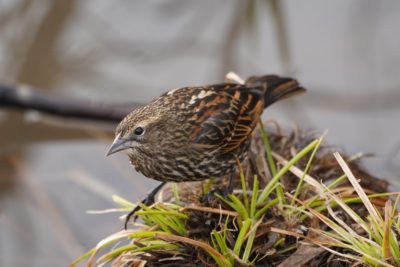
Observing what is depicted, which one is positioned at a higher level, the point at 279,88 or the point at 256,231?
the point at 279,88

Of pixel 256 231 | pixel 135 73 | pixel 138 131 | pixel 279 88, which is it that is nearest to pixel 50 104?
pixel 135 73

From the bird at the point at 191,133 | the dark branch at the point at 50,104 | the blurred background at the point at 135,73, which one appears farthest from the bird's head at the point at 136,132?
the dark branch at the point at 50,104

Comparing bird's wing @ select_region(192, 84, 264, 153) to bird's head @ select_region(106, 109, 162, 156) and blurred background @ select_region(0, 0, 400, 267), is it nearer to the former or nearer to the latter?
bird's head @ select_region(106, 109, 162, 156)

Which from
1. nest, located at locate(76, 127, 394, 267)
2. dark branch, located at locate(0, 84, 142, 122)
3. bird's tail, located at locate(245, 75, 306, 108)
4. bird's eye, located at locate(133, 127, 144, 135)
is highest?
bird's eye, located at locate(133, 127, 144, 135)

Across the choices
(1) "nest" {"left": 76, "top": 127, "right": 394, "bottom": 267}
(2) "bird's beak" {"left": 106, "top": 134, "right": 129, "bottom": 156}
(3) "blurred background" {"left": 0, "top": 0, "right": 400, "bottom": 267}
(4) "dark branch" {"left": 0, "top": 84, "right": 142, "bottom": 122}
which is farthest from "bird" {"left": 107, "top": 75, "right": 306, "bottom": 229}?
(4) "dark branch" {"left": 0, "top": 84, "right": 142, "bottom": 122}

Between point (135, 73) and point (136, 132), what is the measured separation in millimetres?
3279

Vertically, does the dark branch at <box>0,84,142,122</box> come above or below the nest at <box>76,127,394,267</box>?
above

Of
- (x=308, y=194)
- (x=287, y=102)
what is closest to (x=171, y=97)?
(x=308, y=194)

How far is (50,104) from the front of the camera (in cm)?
694

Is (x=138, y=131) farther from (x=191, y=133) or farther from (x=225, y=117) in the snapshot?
(x=225, y=117)

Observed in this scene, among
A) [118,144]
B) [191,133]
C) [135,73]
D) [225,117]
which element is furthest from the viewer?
[135,73]

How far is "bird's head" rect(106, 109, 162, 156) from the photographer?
4102 millimetres

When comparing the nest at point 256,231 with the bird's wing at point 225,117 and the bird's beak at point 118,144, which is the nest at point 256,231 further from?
the bird's beak at point 118,144

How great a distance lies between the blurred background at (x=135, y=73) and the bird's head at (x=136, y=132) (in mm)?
1901
